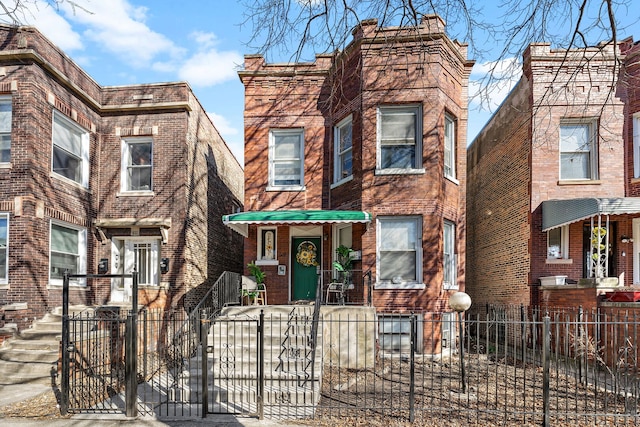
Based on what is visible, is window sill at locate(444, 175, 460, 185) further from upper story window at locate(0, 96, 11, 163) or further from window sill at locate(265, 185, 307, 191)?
upper story window at locate(0, 96, 11, 163)

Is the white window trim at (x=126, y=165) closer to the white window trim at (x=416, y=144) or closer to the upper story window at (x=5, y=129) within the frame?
the upper story window at (x=5, y=129)

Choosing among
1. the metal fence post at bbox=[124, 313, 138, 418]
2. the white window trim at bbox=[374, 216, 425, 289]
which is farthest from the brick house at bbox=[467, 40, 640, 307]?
the metal fence post at bbox=[124, 313, 138, 418]

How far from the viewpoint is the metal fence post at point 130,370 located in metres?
7.39

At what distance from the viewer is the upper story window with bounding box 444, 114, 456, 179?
13742 millimetres

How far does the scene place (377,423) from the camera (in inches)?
279

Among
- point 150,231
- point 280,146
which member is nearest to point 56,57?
point 150,231

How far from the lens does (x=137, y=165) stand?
14.4 metres

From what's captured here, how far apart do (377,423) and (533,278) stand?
8.46 m

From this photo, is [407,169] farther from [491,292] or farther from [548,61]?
[491,292]

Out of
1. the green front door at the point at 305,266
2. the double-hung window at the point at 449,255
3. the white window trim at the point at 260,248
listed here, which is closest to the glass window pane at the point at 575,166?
the double-hung window at the point at 449,255

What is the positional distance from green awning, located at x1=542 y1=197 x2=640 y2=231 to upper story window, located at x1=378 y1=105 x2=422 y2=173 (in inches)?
160

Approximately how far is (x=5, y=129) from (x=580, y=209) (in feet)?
49.0

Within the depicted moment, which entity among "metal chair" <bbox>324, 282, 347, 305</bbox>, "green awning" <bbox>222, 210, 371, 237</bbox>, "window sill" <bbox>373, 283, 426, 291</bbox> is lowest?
"metal chair" <bbox>324, 282, 347, 305</bbox>

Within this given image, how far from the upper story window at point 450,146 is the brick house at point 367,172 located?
0.14ft
